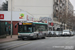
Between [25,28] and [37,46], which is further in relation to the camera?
[25,28]

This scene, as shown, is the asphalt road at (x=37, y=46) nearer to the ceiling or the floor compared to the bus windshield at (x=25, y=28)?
nearer to the floor

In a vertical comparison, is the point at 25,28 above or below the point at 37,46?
above

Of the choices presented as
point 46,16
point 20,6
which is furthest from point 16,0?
point 46,16

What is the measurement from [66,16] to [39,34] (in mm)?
33053

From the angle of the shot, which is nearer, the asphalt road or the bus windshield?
the asphalt road

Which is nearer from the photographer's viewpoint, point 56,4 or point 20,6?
point 20,6

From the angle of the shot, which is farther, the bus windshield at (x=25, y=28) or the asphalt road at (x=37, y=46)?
the bus windshield at (x=25, y=28)

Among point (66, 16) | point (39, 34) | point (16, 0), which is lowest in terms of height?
point (39, 34)

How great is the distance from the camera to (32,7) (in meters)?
56.1

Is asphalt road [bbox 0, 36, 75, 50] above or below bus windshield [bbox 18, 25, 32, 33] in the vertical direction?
below

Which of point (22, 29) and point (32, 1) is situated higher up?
point (32, 1)

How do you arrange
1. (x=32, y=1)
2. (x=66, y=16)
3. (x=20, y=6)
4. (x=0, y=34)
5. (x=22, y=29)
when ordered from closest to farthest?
(x=22, y=29) → (x=0, y=34) → (x=20, y=6) → (x=32, y=1) → (x=66, y=16)

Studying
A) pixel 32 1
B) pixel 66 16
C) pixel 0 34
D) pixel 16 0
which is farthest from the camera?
pixel 66 16

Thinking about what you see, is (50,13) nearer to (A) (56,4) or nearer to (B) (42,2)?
(B) (42,2)
